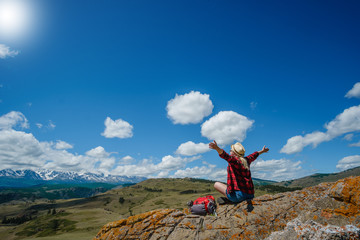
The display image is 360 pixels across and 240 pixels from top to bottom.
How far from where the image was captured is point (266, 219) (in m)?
7.75

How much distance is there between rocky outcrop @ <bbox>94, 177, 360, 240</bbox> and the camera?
6.41 metres

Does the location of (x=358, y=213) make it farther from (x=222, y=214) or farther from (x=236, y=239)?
(x=222, y=214)

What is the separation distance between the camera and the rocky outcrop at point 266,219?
253 inches

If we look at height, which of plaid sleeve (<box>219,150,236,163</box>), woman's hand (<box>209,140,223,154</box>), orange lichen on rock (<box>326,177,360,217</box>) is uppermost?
woman's hand (<box>209,140,223,154</box>)

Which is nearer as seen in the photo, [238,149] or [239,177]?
[239,177]

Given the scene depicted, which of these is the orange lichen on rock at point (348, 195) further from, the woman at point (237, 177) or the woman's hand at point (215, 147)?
the woman's hand at point (215, 147)

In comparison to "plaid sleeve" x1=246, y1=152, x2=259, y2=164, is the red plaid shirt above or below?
below

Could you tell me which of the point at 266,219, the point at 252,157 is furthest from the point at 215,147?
the point at 266,219

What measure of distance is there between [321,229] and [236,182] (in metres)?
3.51

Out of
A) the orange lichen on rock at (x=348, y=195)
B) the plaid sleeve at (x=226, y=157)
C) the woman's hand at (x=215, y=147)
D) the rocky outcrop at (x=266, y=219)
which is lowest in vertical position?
the rocky outcrop at (x=266, y=219)

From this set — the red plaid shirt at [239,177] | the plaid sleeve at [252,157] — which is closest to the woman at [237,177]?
the red plaid shirt at [239,177]

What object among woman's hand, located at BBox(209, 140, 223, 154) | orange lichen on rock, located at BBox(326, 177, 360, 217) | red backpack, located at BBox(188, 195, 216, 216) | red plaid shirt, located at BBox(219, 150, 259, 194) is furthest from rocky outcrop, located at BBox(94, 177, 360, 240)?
woman's hand, located at BBox(209, 140, 223, 154)

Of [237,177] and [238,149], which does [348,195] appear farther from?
[238,149]

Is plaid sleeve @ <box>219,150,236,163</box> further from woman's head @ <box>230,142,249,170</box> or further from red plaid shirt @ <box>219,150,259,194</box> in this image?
woman's head @ <box>230,142,249,170</box>
